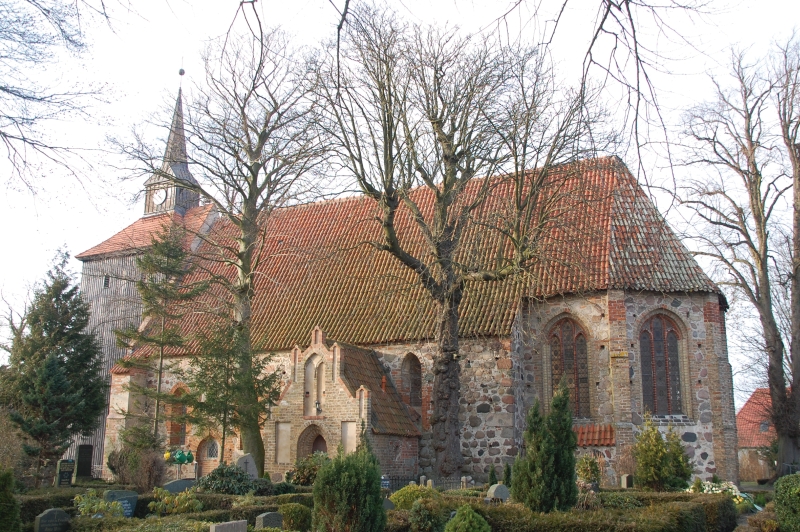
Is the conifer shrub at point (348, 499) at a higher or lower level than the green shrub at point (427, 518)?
higher

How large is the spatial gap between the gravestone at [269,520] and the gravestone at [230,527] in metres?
1.30

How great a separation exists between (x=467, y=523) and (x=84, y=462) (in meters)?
13.1

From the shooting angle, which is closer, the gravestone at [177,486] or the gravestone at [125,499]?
the gravestone at [125,499]

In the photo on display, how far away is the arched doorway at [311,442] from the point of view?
59.5 ft

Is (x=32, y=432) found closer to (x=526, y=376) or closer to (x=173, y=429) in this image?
(x=173, y=429)

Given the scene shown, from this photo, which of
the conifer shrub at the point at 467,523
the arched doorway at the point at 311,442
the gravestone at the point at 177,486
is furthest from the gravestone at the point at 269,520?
the arched doorway at the point at 311,442

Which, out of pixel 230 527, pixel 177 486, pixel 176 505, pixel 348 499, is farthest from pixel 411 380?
pixel 230 527

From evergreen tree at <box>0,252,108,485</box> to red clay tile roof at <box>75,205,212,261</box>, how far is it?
13.3ft

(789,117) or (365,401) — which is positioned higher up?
(789,117)

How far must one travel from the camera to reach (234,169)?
60.0ft

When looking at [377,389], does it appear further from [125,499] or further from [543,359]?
[125,499]

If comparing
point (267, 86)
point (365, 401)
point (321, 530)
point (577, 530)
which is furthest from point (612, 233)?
point (321, 530)

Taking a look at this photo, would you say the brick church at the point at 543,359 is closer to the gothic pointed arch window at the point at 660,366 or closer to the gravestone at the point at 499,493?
the gothic pointed arch window at the point at 660,366

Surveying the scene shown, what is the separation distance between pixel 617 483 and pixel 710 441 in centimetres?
259
